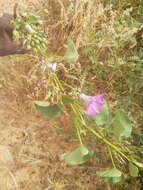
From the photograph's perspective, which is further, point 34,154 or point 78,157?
point 34,154

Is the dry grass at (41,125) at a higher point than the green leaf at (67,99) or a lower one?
lower

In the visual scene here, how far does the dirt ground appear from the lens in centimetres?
175

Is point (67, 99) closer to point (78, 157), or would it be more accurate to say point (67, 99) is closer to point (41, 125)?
point (78, 157)

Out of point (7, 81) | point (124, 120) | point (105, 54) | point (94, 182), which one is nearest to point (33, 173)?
point (94, 182)

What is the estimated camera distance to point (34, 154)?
1812 millimetres

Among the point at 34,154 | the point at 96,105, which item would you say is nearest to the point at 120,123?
the point at 96,105

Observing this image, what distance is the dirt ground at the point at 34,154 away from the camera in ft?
5.74

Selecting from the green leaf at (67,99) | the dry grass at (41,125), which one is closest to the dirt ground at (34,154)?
the dry grass at (41,125)

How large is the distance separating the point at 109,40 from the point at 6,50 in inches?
31.4

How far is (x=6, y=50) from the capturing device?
1.20 metres

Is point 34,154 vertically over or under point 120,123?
under

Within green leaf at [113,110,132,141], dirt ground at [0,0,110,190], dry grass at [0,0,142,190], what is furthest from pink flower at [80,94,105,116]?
dirt ground at [0,0,110,190]

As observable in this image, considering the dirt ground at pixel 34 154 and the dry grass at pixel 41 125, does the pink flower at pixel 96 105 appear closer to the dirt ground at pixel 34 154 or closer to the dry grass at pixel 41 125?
the dry grass at pixel 41 125

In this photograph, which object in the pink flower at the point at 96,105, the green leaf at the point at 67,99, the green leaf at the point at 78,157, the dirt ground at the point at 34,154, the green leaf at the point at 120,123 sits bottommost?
the dirt ground at the point at 34,154
